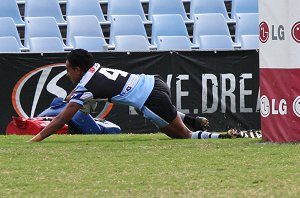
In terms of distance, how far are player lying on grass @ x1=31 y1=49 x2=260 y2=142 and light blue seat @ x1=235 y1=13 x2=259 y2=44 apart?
28.0ft

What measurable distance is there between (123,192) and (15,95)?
9076mm

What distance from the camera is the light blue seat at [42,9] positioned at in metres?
19.3

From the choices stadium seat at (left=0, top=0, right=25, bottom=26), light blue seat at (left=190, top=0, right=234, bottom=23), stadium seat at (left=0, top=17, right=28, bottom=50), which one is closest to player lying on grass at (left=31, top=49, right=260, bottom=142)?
stadium seat at (left=0, top=17, right=28, bottom=50)

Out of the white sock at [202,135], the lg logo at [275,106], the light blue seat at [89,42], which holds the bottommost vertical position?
Result: the white sock at [202,135]

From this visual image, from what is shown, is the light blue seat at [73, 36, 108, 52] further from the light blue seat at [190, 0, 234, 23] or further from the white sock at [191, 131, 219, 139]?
the white sock at [191, 131, 219, 139]

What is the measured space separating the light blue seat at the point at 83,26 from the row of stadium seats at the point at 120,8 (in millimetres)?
489

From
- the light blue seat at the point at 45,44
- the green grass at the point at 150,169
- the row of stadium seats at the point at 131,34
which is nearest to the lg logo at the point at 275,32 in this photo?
the green grass at the point at 150,169

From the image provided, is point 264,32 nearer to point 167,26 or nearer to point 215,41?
point 215,41

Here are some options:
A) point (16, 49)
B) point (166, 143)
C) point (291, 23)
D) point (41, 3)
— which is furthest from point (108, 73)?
point (41, 3)

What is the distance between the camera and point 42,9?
19484 millimetres

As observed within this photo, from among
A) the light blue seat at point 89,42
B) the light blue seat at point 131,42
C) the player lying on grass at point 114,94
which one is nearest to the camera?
the player lying on grass at point 114,94

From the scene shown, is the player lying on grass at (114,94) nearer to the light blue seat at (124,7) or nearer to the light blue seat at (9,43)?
the light blue seat at (9,43)

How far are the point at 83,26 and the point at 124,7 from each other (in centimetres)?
136

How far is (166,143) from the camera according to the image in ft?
35.6
